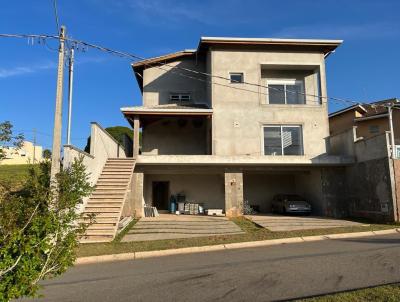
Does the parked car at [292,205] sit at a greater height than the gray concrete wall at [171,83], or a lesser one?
lesser

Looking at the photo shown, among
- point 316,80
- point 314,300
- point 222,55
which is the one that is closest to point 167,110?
point 222,55

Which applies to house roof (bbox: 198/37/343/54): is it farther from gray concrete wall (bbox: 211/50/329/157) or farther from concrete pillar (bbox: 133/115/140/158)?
concrete pillar (bbox: 133/115/140/158)

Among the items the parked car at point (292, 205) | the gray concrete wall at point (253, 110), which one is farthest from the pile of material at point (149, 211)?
the parked car at point (292, 205)

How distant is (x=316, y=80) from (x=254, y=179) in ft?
24.9

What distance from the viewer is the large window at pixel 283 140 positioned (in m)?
21.2

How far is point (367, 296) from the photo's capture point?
17.9 feet

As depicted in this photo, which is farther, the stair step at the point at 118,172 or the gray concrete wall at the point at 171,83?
the gray concrete wall at the point at 171,83

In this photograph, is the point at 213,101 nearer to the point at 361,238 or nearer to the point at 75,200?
the point at 361,238

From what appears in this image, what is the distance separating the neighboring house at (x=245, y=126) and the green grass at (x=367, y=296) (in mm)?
13976

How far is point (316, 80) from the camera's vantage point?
74.3 ft

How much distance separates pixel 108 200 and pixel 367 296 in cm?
1142

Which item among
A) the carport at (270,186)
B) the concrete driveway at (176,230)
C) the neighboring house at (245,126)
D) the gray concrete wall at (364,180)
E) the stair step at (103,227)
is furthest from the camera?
the carport at (270,186)

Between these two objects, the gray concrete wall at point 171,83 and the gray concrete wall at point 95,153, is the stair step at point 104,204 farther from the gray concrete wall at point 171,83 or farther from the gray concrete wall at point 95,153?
the gray concrete wall at point 171,83

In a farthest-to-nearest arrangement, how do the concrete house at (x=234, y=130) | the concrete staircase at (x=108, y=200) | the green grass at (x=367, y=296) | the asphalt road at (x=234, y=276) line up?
the concrete house at (x=234, y=130)
the concrete staircase at (x=108, y=200)
the asphalt road at (x=234, y=276)
the green grass at (x=367, y=296)
